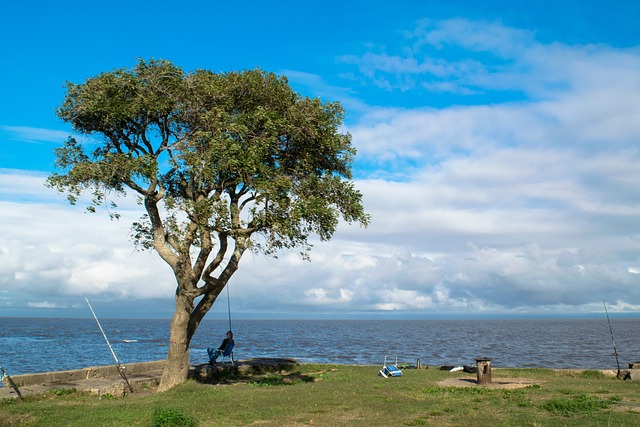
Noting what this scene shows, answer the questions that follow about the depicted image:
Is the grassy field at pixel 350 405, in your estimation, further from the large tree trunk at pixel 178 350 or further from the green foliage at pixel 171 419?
the large tree trunk at pixel 178 350

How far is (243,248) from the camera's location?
20219 mm

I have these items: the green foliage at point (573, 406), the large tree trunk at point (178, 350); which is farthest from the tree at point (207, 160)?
the green foliage at point (573, 406)

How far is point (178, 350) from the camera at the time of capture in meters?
20.2

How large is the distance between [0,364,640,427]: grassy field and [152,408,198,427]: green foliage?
0.07 ft

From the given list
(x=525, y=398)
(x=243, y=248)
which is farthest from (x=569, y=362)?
Result: (x=243, y=248)

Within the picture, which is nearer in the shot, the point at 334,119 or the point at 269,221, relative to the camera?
the point at 269,221

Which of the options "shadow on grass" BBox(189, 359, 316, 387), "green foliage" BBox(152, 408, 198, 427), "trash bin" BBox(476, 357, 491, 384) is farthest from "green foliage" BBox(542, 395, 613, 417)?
"shadow on grass" BBox(189, 359, 316, 387)

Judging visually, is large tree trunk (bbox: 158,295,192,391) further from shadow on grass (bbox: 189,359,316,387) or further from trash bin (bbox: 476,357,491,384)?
trash bin (bbox: 476,357,491,384)

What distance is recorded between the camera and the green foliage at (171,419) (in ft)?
41.1

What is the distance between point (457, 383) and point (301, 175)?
10082mm

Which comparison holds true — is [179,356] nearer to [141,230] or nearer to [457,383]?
[141,230]

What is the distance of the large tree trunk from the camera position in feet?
65.8

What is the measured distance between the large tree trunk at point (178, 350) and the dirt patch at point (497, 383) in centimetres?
977

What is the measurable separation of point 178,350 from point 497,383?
12149mm
